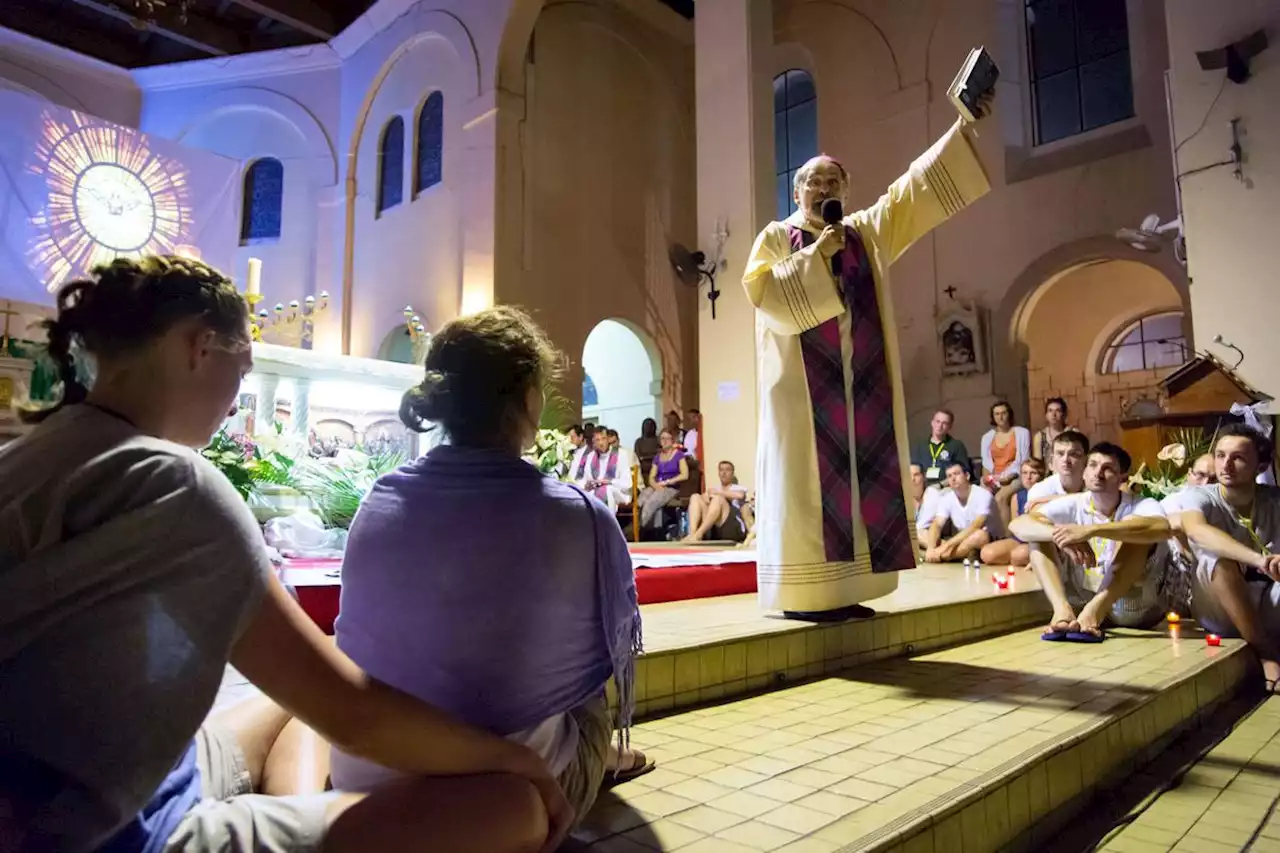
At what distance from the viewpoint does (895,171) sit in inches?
392

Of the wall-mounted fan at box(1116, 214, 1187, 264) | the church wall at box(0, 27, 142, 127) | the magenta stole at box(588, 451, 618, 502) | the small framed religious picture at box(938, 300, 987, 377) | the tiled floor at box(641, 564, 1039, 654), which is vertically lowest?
the tiled floor at box(641, 564, 1039, 654)

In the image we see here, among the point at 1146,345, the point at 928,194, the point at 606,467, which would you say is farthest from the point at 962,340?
the point at 928,194

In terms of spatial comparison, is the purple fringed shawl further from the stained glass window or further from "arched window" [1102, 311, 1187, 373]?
"arched window" [1102, 311, 1187, 373]

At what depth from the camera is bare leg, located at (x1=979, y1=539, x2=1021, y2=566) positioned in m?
5.57

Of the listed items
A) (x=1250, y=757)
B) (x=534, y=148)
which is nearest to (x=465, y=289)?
(x=534, y=148)

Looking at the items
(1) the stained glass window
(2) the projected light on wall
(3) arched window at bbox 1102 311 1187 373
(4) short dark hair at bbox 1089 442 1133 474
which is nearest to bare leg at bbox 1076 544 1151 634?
(4) short dark hair at bbox 1089 442 1133 474

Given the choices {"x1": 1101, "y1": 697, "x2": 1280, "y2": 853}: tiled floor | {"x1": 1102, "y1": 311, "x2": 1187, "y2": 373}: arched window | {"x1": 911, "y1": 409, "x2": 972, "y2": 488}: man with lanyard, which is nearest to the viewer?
{"x1": 1101, "y1": 697, "x2": 1280, "y2": 853}: tiled floor

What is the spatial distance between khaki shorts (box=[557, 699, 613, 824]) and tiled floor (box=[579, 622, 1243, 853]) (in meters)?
0.15

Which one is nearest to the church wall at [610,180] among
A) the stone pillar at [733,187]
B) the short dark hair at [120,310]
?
the stone pillar at [733,187]

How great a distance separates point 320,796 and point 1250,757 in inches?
107

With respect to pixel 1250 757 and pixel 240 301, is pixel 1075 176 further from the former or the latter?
pixel 240 301

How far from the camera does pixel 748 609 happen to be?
346 centimetres

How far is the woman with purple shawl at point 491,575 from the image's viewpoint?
3.92ft

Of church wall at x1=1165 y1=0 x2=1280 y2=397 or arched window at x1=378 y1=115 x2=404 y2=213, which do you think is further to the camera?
arched window at x1=378 y1=115 x2=404 y2=213
